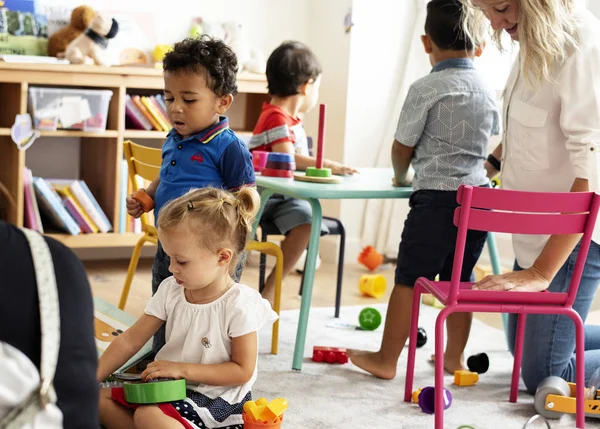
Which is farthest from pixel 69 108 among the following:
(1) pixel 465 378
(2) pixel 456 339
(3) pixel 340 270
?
(1) pixel 465 378

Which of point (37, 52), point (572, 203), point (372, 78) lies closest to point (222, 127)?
point (572, 203)

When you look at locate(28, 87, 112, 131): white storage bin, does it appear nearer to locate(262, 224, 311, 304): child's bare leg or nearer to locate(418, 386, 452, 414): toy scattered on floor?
locate(262, 224, 311, 304): child's bare leg

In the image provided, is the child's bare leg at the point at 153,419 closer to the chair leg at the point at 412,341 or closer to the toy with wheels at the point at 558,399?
the chair leg at the point at 412,341

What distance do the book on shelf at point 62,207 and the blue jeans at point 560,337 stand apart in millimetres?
1973

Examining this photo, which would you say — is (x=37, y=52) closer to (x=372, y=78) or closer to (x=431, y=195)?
(x=372, y=78)

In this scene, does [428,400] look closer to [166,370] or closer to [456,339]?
[456,339]

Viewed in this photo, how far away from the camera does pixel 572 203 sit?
1915 mm

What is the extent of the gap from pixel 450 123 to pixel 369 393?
0.78 metres

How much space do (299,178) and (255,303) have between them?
883 mm

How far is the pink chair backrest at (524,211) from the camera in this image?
74.5 inches

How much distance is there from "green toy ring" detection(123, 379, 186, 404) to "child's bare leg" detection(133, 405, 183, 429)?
2 centimetres

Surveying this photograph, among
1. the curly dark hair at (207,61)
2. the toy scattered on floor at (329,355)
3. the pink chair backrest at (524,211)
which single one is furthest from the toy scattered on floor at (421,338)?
the curly dark hair at (207,61)

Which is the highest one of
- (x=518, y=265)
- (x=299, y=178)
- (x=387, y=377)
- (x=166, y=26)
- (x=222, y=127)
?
(x=166, y=26)

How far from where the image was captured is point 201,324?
172 centimetres
